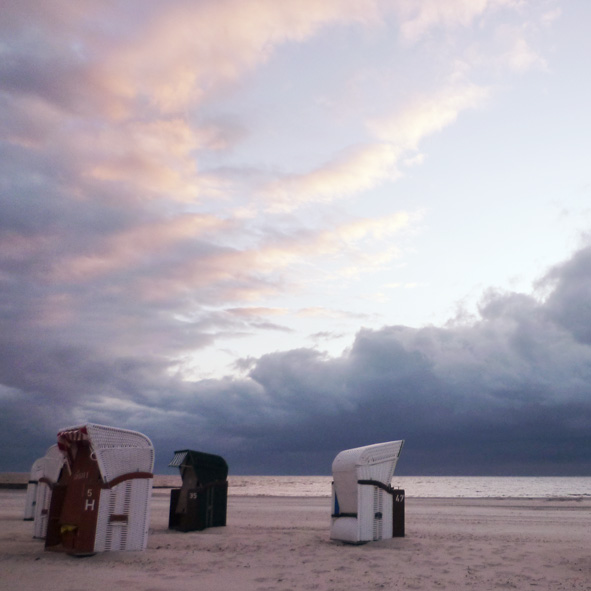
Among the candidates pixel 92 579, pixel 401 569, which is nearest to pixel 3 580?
pixel 92 579

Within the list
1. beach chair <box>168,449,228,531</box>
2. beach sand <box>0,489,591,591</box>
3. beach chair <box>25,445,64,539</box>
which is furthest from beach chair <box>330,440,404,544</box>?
beach chair <box>25,445,64,539</box>

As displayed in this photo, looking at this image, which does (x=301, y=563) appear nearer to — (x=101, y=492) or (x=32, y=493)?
(x=101, y=492)

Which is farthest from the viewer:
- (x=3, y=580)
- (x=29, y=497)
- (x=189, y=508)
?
(x=29, y=497)

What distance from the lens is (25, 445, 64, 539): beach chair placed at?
1858 centimetres

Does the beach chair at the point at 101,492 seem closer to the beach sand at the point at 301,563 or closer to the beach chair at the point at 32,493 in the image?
the beach sand at the point at 301,563

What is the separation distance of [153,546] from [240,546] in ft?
8.72

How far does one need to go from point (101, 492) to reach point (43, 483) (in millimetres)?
6885

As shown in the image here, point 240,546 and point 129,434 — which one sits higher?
point 129,434

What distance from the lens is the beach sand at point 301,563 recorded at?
12008 millimetres

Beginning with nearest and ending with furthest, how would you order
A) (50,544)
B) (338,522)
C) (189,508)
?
(50,544), (338,522), (189,508)

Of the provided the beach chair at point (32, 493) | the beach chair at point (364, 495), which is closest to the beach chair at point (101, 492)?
the beach chair at point (364, 495)

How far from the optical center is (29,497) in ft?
82.2

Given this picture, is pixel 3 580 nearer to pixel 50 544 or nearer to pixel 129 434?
pixel 50 544

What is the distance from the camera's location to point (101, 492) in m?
14.5
